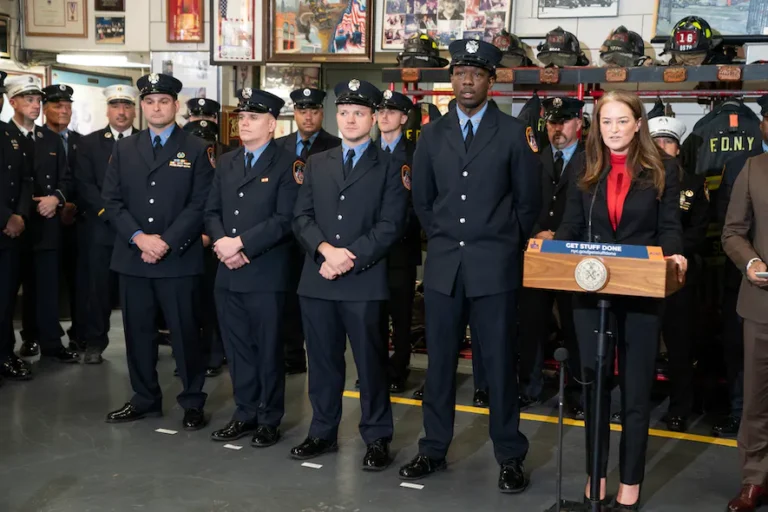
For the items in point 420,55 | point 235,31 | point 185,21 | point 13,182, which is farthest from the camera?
point 185,21

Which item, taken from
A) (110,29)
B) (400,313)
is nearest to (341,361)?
(400,313)

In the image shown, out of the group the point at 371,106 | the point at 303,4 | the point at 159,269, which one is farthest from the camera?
the point at 303,4

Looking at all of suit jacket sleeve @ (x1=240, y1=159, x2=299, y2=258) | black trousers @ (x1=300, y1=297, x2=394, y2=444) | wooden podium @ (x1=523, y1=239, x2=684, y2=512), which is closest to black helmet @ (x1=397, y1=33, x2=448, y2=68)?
suit jacket sleeve @ (x1=240, y1=159, x2=299, y2=258)

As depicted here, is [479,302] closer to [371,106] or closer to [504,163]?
[504,163]

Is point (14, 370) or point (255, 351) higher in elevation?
point (255, 351)

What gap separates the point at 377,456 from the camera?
13.8 ft

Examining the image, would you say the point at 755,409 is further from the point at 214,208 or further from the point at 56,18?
the point at 56,18

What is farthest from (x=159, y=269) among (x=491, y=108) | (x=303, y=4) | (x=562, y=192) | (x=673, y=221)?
(x=303, y=4)

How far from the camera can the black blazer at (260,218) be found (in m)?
4.48

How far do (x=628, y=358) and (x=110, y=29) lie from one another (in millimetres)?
7106

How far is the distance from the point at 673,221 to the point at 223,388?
3.16 m

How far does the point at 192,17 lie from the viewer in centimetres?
873

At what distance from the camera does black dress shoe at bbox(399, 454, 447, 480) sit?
4051 mm

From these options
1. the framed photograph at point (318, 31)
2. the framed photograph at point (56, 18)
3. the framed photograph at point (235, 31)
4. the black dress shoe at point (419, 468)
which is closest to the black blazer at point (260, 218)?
the black dress shoe at point (419, 468)
